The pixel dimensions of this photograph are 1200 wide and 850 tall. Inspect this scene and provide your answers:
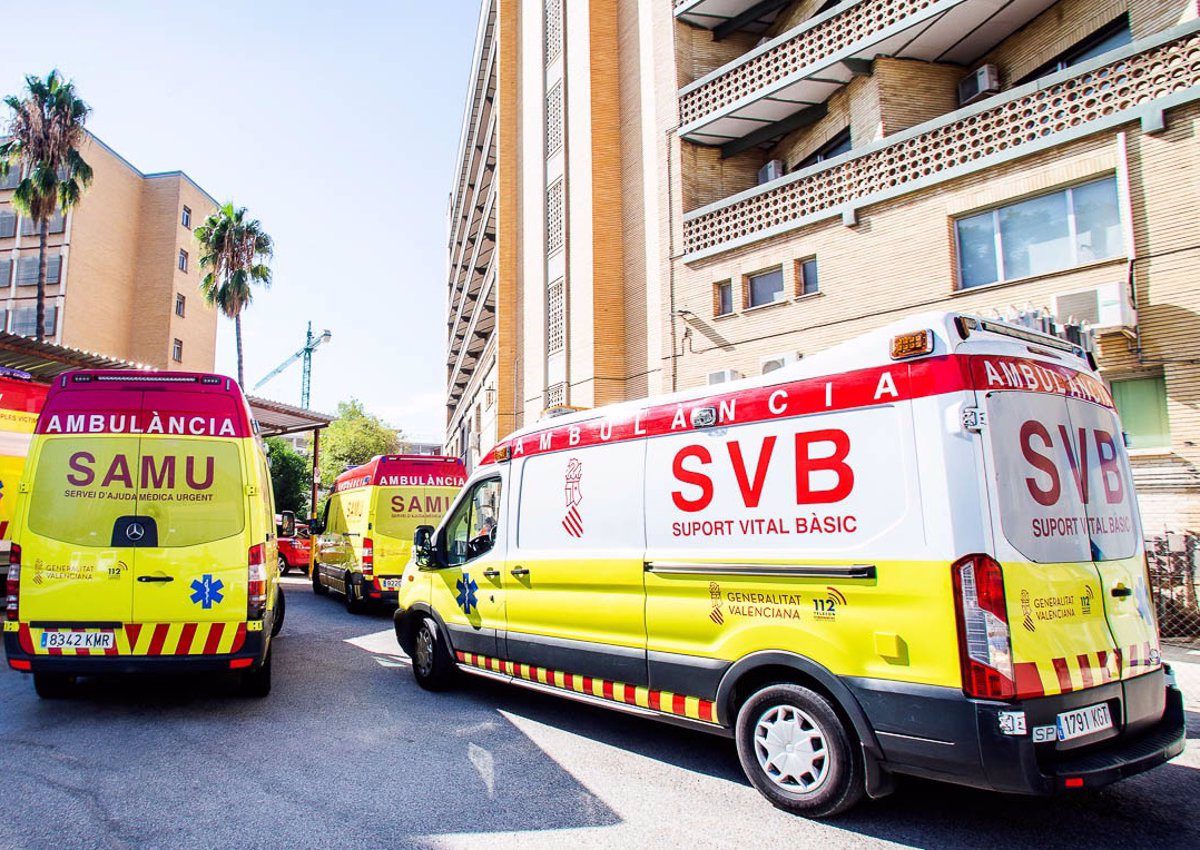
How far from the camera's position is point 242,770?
4.82 metres

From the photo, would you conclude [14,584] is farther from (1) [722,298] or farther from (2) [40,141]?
(2) [40,141]

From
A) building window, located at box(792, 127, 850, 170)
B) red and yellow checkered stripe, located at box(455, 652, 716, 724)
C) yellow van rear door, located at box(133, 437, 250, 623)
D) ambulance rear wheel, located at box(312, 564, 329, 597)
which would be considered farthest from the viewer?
ambulance rear wheel, located at box(312, 564, 329, 597)

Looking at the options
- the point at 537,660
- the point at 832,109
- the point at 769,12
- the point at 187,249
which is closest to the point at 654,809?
the point at 537,660

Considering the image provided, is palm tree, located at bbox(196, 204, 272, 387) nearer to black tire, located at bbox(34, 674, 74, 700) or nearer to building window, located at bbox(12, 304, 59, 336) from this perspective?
building window, located at bbox(12, 304, 59, 336)

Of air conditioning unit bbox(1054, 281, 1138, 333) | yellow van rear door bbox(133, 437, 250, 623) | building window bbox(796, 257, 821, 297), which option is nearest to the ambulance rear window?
yellow van rear door bbox(133, 437, 250, 623)

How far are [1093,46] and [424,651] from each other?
1324 cm

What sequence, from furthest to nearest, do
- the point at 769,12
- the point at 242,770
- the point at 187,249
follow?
the point at 187,249 → the point at 769,12 → the point at 242,770

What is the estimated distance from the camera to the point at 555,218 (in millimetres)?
23312

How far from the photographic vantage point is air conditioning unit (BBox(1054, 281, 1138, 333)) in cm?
1027

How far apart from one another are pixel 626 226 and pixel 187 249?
1434 inches

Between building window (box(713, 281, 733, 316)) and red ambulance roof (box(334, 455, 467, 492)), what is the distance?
6.80 m

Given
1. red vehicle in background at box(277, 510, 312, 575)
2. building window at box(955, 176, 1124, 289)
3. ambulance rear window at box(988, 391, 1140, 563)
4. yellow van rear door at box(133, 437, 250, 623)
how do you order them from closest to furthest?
ambulance rear window at box(988, 391, 1140, 563)
yellow van rear door at box(133, 437, 250, 623)
building window at box(955, 176, 1124, 289)
red vehicle in background at box(277, 510, 312, 575)

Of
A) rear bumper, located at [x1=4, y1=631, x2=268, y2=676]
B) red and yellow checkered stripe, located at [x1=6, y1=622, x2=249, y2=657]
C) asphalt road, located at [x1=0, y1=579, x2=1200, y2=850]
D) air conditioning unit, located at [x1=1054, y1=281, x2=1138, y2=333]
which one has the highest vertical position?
air conditioning unit, located at [x1=1054, y1=281, x2=1138, y2=333]

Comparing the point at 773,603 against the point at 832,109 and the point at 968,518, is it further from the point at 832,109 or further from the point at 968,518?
the point at 832,109
